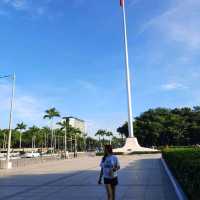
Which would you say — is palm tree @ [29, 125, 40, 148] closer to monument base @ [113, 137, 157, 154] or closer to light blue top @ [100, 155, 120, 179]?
monument base @ [113, 137, 157, 154]

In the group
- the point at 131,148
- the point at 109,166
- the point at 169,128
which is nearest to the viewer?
the point at 109,166

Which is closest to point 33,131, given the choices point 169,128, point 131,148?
point 169,128

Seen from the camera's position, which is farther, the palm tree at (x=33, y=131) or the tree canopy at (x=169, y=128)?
the palm tree at (x=33, y=131)

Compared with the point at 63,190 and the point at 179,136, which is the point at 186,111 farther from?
the point at 63,190

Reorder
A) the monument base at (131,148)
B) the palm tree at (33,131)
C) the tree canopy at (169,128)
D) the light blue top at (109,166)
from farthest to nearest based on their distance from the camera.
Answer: the palm tree at (33,131) < the tree canopy at (169,128) < the monument base at (131,148) < the light blue top at (109,166)

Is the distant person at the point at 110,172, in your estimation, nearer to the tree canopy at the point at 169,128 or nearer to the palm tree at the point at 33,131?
the tree canopy at the point at 169,128

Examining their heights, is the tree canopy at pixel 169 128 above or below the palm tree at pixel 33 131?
below

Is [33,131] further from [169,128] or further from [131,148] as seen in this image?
[131,148]

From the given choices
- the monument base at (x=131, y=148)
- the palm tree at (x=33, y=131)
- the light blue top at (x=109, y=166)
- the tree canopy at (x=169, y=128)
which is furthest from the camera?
the palm tree at (x=33, y=131)

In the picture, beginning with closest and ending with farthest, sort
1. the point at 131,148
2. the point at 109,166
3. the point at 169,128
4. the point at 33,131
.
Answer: the point at 109,166, the point at 131,148, the point at 169,128, the point at 33,131

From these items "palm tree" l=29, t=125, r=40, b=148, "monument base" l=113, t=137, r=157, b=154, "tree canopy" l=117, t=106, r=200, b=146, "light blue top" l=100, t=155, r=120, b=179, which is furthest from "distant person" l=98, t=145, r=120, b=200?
"palm tree" l=29, t=125, r=40, b=148

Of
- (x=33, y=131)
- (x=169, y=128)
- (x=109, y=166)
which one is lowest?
(x=109, y=166)

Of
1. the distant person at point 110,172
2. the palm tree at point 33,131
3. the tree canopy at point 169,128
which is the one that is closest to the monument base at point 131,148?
the tree canopy at point 169,128

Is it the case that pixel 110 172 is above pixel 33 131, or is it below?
below
